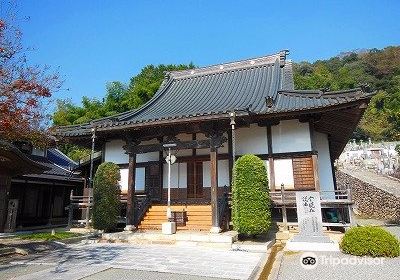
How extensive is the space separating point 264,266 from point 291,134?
318 inches

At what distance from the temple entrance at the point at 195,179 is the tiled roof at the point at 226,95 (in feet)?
9.72

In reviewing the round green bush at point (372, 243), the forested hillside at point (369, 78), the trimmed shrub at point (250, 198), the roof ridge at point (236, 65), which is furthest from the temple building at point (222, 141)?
the forested hillside at point (369, 78)

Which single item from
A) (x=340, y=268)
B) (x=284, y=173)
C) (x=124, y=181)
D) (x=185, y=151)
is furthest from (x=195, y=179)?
(x=340, y=268)

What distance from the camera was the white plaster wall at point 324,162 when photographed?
1612 centimetres

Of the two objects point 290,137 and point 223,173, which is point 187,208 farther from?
point 290,137

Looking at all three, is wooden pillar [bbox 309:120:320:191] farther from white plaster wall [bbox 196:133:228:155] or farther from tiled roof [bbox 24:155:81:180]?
tiled roof [bbox 24:155:81:180]

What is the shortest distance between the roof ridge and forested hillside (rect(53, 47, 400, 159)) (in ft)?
13.0

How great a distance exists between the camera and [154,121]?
14023mm

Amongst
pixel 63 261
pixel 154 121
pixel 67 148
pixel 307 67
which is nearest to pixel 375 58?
pixel 307 67

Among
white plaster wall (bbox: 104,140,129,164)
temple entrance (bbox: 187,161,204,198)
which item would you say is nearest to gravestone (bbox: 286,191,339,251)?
temple entrance (bbox: 187,161,204,198)

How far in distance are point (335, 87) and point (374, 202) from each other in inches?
2426

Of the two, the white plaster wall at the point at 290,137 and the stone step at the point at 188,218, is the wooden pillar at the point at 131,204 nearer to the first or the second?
the stone step at the point at 188,218

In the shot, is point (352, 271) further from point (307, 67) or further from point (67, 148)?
point (307, 67)

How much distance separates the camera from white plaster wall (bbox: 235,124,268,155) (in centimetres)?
1530
